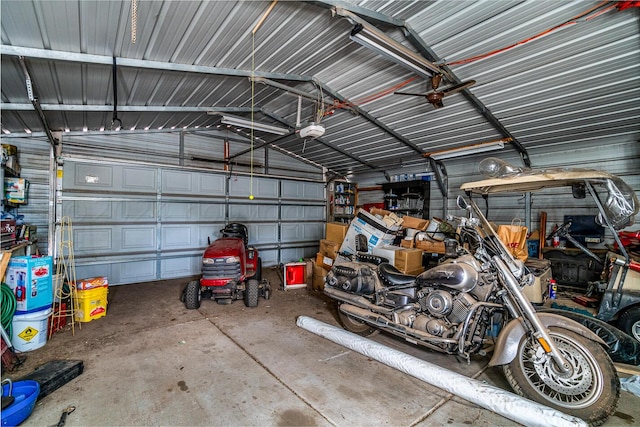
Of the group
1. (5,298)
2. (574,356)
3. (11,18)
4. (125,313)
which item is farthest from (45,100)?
(574,356)

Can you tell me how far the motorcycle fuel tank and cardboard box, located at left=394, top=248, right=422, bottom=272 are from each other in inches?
64.2

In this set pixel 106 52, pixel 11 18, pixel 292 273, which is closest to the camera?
pixel 11 18

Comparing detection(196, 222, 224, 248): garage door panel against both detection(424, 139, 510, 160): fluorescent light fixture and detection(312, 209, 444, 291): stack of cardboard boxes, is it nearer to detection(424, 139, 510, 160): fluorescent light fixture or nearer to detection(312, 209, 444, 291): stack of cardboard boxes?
detection(312, 209, 444, 291): stack of cardboard boxes

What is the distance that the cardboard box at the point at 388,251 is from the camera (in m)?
4.29

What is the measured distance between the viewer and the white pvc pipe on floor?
173 centimetres

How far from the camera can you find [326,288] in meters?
3.52

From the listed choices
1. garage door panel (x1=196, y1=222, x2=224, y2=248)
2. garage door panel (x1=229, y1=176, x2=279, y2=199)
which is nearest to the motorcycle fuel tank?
garage door panel (x1=229, y1=176, x2=279, y2=199)

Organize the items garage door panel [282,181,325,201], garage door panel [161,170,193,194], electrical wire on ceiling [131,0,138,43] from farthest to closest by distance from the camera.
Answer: garage door panel [282,181,325,201] → garage door panel [161,170,193,194] → electrical wire on ceiling [131,0,138,43]

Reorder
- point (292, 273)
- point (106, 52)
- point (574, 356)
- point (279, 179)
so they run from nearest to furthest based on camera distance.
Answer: point (574, 356) < point (106, 52) < point (292, 273) < point (279, 179)

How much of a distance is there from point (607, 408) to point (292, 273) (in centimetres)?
432

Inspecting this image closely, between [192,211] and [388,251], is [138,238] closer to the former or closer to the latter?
[192,211]

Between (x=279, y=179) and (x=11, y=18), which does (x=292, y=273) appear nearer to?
(x=279, y=179)

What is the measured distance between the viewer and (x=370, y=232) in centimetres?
466

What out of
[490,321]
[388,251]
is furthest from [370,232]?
[490,321]
